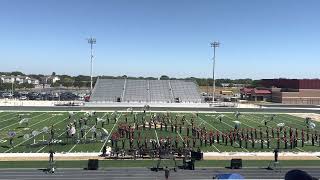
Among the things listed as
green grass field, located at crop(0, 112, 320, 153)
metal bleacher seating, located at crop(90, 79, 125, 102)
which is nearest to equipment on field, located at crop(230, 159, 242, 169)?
green grass field, located at crop(0, 112, 320, 153)

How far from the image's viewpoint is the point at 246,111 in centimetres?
5962

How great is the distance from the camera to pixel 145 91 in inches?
3187

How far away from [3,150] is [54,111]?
91.9 feet

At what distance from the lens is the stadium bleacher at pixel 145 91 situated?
7606 cm

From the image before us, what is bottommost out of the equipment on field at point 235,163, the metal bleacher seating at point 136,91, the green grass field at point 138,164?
the green grass field at point 138,164

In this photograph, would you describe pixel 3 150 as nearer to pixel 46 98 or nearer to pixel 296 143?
pixel 296 143

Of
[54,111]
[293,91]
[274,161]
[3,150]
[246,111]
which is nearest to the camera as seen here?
[274,161]

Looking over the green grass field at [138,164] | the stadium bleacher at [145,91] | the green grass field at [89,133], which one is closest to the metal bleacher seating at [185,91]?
the stadium bleacher at [145,91]

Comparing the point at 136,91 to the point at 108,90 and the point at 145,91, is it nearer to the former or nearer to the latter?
the point at 145,91

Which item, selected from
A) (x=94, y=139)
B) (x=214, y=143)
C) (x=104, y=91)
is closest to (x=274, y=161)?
(x=214, y=143)

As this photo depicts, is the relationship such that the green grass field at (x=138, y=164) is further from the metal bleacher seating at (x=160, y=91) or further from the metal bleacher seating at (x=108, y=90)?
the metal bleacher seating at (x=160, y=91)

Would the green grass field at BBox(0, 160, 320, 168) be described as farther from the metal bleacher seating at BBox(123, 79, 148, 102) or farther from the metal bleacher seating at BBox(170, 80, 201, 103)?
the metal bleacher seating at BBox(170, 80, 201, 103)

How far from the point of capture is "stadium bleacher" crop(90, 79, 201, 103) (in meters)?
76.1

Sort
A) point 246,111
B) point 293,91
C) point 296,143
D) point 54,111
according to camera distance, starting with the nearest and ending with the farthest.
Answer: point 296,143 → point 54,111 → point 246,111 → point 293,91
